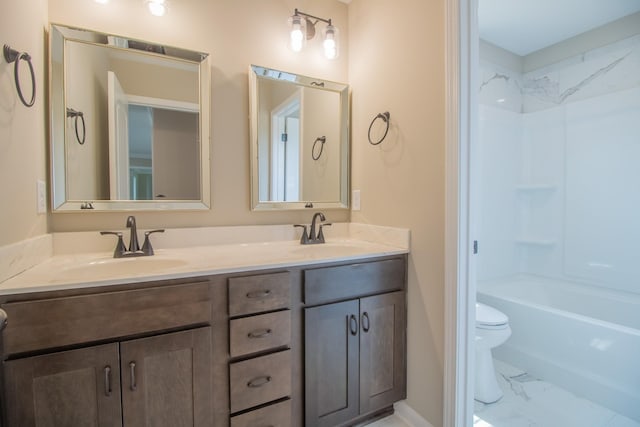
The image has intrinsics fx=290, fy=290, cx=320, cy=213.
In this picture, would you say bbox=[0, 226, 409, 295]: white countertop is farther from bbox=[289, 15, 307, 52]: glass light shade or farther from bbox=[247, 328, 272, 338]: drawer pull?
bbox=[289, 15, 307, 52]: glass light shade

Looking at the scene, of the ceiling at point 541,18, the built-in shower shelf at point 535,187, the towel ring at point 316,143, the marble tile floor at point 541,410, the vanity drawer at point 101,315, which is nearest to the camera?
the vanity drawer at point 101,315

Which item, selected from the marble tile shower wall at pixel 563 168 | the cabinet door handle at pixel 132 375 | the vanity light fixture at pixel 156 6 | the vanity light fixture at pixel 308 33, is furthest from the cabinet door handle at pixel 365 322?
the vanity light fixture at pixel 156 6

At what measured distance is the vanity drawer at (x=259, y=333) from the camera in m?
1.13

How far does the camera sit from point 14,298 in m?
0.85

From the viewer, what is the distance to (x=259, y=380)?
1176 mm

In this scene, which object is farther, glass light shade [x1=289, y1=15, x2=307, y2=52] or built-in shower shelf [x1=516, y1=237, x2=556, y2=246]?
built-in shower shelf [x1=516, y1=237, x2=556, y2=246]

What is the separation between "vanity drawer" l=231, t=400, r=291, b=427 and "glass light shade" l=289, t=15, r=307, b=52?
6.09 ft

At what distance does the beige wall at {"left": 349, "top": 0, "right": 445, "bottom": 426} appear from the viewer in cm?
137

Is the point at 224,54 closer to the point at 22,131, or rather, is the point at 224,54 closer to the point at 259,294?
the point at 22,131

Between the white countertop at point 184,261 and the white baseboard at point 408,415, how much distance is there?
2.68 ft

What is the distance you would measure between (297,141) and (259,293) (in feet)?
3.44

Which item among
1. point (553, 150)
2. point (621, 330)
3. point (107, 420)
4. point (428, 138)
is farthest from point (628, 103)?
point (107, 420)

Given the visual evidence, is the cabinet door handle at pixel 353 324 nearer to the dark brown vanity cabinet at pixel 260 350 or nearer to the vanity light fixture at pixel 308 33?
the dark brown vanity cabinet at pixel 260 350

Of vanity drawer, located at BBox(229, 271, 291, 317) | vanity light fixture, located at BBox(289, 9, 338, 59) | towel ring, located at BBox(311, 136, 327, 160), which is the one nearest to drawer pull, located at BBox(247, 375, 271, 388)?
vanity drawer, located at BBox(229, 271, 291, 317)
